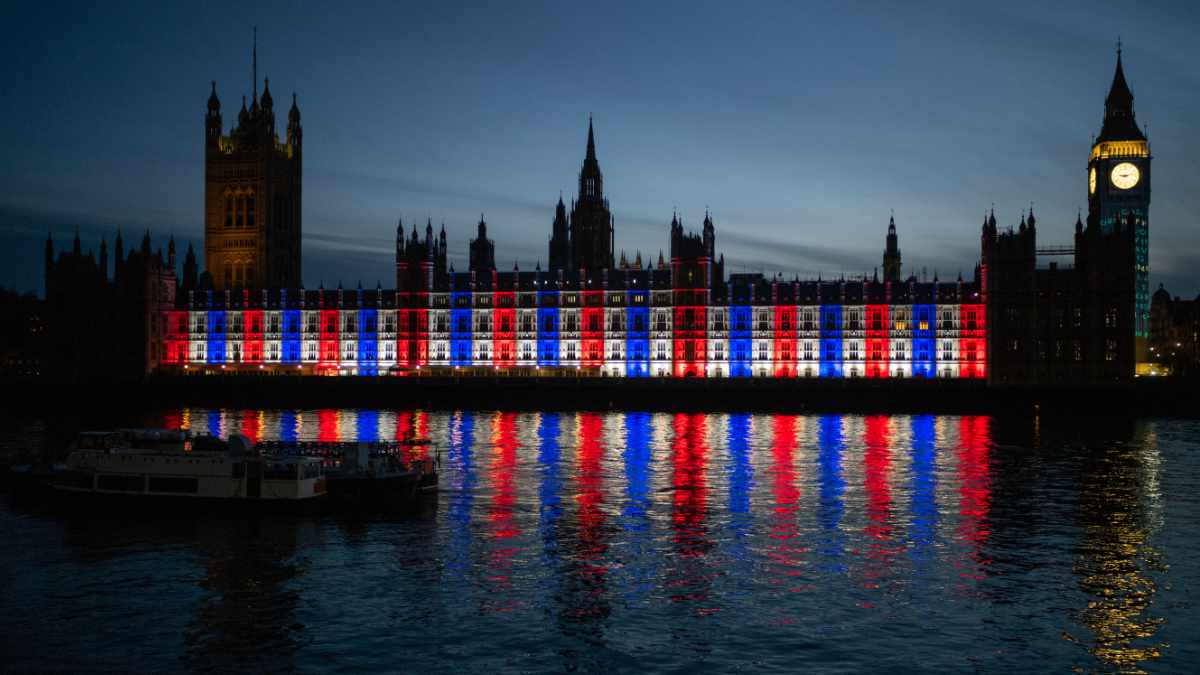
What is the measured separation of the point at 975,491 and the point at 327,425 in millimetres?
57674

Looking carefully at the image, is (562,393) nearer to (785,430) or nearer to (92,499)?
(785,430)

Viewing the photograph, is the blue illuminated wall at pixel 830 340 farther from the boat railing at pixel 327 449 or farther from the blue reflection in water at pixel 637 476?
the boat railing at pixel 327 449

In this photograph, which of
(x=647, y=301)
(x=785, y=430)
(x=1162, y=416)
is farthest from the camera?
(x=647, y=301)

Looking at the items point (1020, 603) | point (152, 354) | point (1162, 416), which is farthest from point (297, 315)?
point (1020, 603)

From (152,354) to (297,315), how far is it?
20122 mm

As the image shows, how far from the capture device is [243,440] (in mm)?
55125

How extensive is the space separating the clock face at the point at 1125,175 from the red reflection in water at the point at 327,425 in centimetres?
11833

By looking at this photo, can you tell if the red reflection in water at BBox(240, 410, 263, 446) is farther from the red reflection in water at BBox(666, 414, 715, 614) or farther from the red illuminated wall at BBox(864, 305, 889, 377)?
the red illuminated wall at BBox(864, 305, 889, 377)

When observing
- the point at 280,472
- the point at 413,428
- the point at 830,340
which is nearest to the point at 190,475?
the point at 280,472

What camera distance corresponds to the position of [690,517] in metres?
51.9

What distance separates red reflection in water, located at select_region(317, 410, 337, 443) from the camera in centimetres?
8729

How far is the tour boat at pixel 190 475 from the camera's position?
53.0 m

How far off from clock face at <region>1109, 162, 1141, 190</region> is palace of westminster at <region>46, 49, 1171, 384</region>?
→ 0.51 feet

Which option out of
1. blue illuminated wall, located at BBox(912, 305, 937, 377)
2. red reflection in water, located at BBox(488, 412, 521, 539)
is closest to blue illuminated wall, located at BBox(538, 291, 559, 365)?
blue illuminated wall, located at BBox(912, 305, 937, 377)
